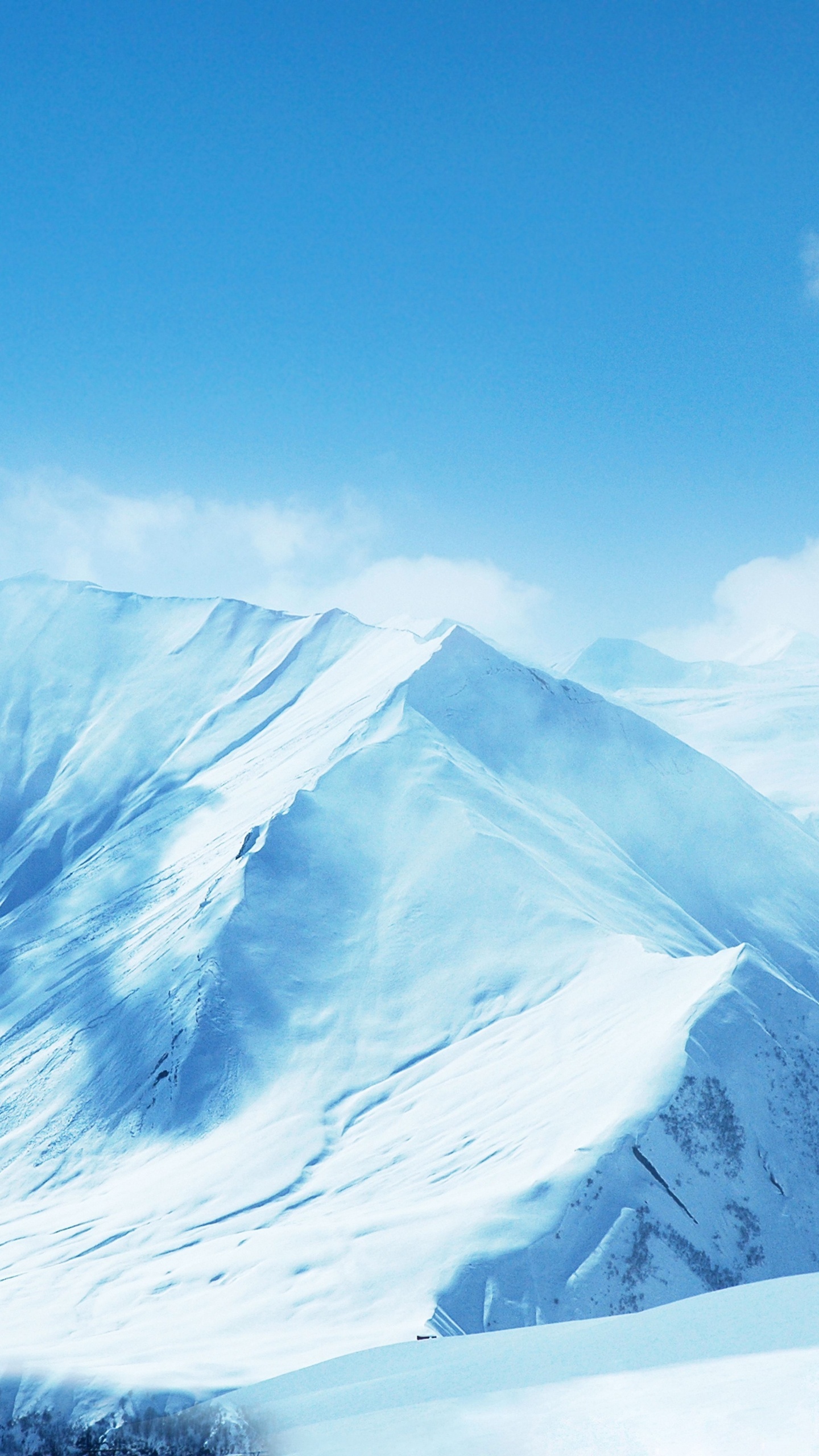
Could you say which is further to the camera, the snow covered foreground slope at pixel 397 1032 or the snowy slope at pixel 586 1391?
the snow covered foreground slope at pixel 397 1032

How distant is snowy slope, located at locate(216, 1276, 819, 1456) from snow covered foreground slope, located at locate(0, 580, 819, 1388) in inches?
111

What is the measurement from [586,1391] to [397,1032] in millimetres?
46446

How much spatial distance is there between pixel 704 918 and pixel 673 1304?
73.8 meters

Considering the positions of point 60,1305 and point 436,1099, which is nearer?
point 60,1305

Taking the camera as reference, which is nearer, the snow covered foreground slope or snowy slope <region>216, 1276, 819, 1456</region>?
snowy slope <region>216, 1276, 819, 1456</region>

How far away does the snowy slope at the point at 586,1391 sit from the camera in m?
8.98

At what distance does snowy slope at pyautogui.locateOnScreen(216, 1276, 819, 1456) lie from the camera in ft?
29.5

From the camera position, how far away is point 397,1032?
5559 cm

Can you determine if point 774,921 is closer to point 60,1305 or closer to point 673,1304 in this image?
point 60,1305

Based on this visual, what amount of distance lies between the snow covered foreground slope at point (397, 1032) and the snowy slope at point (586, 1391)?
9.26 ft

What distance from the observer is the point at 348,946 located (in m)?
62.3

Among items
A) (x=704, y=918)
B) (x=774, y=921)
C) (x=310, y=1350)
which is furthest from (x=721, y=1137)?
(x=774, y=921)

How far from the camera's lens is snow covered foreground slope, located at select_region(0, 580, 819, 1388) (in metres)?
31.9

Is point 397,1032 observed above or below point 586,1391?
above
